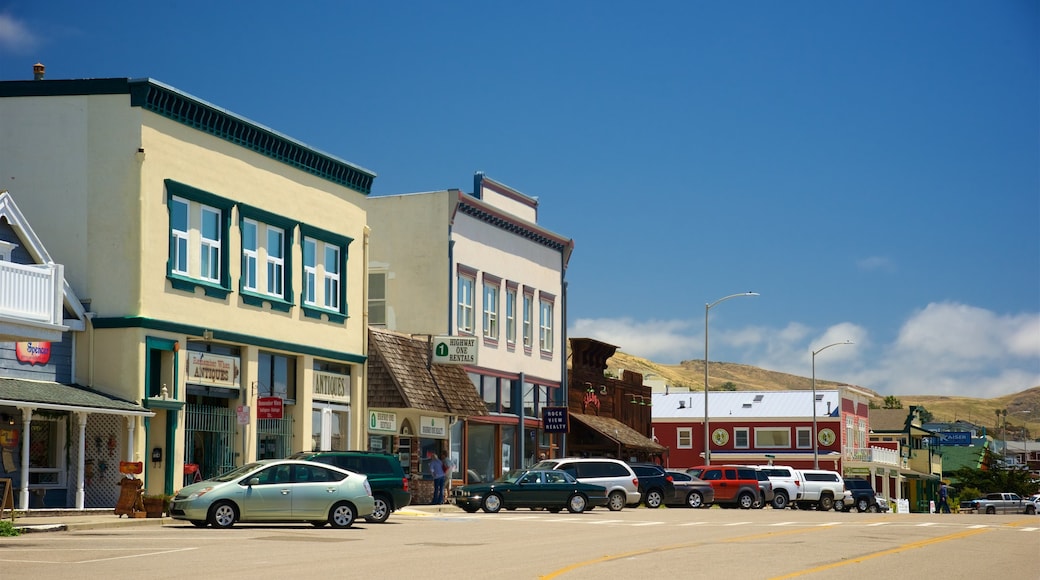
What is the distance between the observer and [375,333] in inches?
1682

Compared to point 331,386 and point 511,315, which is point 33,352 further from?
point 511,315

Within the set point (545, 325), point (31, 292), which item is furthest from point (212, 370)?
point (545, 325)

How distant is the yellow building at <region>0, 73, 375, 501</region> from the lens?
31672 millimetres

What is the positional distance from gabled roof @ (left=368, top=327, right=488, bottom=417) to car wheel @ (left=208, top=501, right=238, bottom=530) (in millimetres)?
A: 14830

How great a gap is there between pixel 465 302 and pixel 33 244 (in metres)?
19.9

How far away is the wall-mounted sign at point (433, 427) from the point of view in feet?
146

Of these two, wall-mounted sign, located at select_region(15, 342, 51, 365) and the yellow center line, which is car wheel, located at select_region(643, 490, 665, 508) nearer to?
the yellow center line

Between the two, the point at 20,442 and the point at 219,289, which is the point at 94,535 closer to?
the point at 20,442

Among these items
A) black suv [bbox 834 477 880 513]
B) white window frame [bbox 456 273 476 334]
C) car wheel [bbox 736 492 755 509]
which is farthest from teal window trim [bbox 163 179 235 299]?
black suv [bbox 834 477 880 513]

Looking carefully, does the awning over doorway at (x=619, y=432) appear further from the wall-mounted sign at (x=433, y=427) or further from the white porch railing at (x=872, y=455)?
the white porch railing at (x=872, y=455)

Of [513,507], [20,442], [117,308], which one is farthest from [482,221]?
[20,442]

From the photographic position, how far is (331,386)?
40219 mm

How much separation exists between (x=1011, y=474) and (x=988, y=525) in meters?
79.3

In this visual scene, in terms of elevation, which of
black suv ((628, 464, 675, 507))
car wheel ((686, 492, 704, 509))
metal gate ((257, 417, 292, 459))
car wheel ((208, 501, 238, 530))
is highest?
metal gate ((257, 417, 292, 459))
